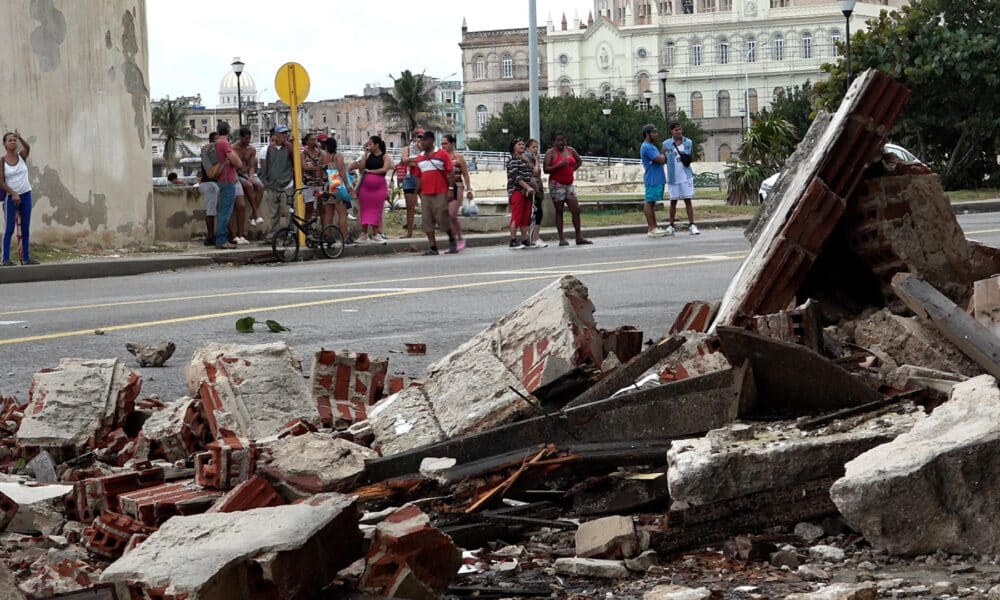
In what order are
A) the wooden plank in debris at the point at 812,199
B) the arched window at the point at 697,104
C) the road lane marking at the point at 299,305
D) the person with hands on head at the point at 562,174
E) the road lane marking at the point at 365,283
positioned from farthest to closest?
the arched window at the point at 697,104
the person with hands on head at the point at 562,174
the road lane marking at the point at 365,283
the road lane marking at the point at 299,305
the wooden plank in debris at the point at 812,199

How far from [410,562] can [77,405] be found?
99.5 inches

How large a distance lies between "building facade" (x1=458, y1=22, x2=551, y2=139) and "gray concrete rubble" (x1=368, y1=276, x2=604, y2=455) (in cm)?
14796

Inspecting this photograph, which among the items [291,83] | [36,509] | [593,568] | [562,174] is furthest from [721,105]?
[593,568]

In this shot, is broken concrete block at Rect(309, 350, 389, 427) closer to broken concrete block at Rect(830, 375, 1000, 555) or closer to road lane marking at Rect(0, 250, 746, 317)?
broken concrete block at Rect(830, 375, 1000, 555)

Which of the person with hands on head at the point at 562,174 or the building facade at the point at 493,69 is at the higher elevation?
the building facade at the point at 493,69

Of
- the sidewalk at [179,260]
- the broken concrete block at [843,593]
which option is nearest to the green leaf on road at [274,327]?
the broken concrete block at [843,593]

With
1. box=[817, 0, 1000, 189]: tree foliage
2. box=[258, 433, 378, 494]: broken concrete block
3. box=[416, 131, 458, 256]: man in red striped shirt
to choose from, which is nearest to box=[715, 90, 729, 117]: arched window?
box=[817, 0, 1000, 189]: tree foliage

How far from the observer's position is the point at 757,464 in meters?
3.85

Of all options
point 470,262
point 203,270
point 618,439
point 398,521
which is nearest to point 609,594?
point 398,521

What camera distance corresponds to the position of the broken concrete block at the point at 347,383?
224 inches

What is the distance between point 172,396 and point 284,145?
524 inches

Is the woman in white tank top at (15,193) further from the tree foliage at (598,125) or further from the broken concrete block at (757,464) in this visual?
the tree foliage at (598,125)

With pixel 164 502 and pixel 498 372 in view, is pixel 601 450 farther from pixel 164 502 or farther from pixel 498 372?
pixel 164 502

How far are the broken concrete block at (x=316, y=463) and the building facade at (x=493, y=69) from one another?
148834mm
